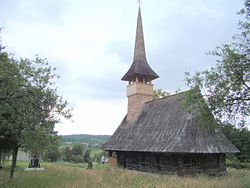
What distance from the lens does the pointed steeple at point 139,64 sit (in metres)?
24.9

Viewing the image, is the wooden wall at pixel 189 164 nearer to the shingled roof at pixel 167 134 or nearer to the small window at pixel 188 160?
the small window at pixel 188 160

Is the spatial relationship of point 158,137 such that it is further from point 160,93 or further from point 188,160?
point 160,93

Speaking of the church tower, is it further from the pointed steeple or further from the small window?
the small window

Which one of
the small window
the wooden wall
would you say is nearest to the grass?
the wooden wall

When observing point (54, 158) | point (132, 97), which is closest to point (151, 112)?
point (132, 97)

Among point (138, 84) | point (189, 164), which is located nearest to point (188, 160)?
point (189, 164)

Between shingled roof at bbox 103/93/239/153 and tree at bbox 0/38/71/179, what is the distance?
651 cm

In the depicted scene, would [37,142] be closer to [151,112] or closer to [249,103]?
[249,103]

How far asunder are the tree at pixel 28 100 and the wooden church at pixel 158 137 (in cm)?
667

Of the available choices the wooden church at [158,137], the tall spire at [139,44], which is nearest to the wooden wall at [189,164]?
the wooden church at [158,137]

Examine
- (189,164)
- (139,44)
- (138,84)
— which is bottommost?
(189,164)

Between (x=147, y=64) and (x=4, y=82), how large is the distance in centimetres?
1858

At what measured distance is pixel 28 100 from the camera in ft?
31.6

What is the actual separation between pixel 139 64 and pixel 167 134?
9.44 m
